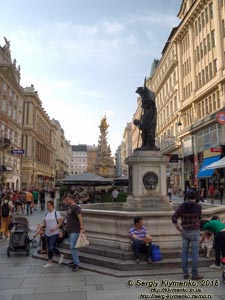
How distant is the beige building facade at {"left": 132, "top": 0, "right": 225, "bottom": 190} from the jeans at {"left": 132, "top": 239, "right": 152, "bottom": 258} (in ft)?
75.7

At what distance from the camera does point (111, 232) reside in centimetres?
873

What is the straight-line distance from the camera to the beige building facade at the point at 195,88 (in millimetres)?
32750

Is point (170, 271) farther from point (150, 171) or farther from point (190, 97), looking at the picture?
point (190, 97)

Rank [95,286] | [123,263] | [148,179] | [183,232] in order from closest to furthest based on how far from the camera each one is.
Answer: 1. [95,286]
2. [183,232]
3. [123,263]
4. [148,179]

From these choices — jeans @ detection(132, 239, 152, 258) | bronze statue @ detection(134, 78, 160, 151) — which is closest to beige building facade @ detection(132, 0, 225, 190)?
bronze statue @ detection(134, 78, 160, 151)

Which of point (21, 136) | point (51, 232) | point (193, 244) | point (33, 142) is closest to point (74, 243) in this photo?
point (51, 232)

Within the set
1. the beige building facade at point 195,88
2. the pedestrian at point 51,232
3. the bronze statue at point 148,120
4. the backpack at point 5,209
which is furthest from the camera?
the beige building facade at point 195,88

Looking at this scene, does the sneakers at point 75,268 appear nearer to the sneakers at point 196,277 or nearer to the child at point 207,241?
Answer: the sneakers at point 196,277

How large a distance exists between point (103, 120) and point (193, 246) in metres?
→ 59.4

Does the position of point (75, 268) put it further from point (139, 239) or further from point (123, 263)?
point (139, 239)

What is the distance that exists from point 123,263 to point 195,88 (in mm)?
35598

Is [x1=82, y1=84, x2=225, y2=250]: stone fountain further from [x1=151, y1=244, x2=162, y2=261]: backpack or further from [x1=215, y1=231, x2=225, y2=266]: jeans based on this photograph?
[x1=215, y1=231, x2=225, y2=266]: jeans

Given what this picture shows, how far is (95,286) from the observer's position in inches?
247

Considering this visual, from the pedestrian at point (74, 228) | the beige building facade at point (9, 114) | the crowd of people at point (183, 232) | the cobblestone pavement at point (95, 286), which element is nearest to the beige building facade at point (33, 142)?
the beige building facade at point (9, 114)
